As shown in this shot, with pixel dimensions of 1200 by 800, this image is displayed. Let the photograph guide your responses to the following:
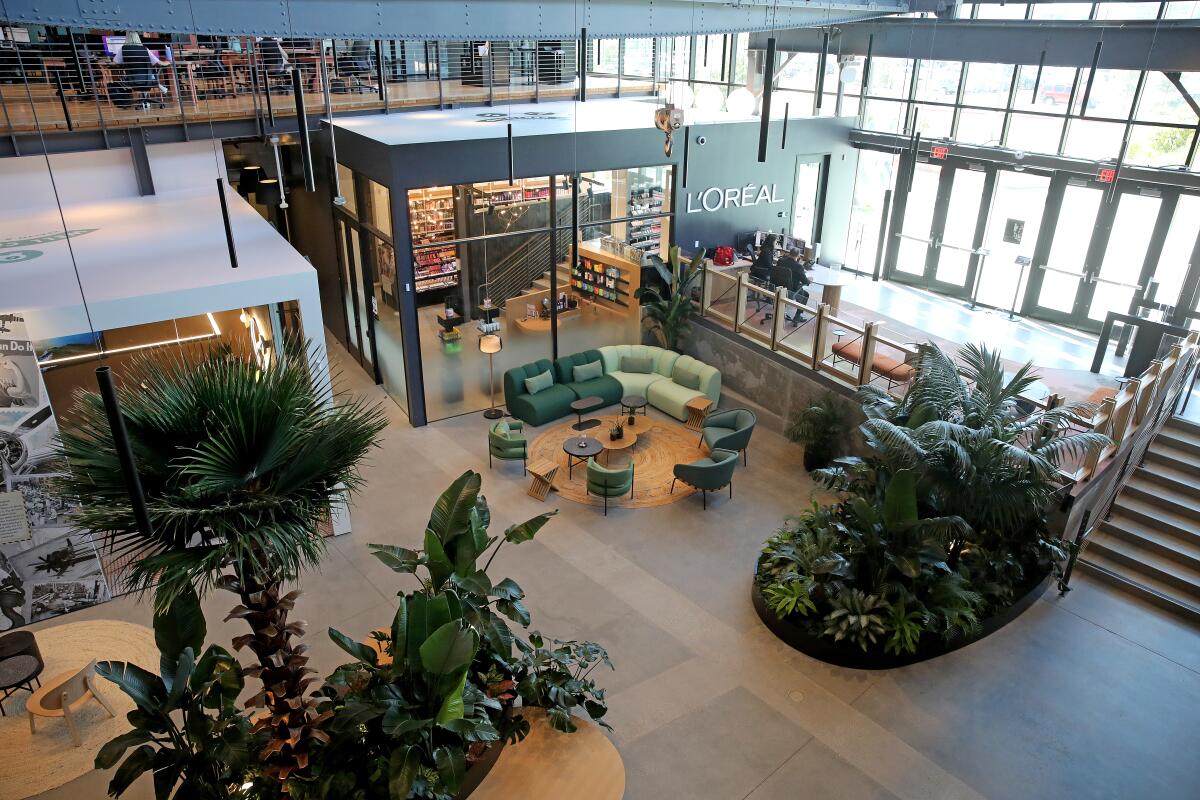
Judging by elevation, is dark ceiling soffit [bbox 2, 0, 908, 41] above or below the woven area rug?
above

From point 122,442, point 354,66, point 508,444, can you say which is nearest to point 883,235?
point 508,444

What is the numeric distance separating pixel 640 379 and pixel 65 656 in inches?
334

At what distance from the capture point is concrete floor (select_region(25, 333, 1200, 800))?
22.5 ft

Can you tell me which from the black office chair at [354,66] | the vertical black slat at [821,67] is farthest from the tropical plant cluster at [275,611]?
the vertical black slat at [821,67]

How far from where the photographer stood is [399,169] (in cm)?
1102

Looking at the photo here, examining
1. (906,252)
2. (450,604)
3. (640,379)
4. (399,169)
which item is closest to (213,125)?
(399,169)

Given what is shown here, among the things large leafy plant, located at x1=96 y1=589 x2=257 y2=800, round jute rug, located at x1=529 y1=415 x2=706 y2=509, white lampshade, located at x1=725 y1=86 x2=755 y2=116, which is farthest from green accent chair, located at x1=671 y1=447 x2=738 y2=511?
white lampshade, located at x1=725 y1=86 x2=755 y2=116

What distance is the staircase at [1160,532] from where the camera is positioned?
8948mm

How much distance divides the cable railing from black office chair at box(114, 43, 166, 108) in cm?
1

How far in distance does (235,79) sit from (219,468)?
11.0 meters

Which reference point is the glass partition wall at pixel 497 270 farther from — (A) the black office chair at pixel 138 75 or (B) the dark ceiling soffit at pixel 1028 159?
(B) the dark ceiling soffit at pixel 1028 159

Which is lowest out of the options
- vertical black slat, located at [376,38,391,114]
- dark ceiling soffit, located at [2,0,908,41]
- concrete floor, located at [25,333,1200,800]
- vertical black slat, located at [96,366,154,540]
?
concrete floor, located at [25,333,1200,800]

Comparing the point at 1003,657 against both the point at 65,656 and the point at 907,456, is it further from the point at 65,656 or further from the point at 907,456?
the point at 65,656

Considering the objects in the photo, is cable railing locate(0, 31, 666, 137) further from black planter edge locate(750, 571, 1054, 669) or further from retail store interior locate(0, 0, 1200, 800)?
black planter edge locate(750, 571, 1054, 669)
